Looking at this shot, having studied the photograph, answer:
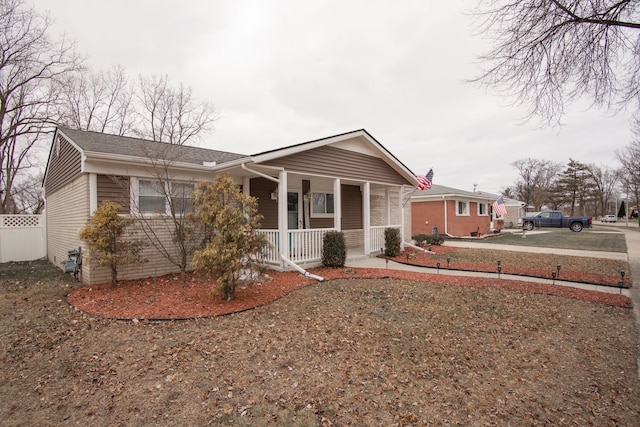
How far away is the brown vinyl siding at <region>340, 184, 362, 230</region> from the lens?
13.0 metres

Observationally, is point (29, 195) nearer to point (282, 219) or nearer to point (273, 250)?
point (273, 250)

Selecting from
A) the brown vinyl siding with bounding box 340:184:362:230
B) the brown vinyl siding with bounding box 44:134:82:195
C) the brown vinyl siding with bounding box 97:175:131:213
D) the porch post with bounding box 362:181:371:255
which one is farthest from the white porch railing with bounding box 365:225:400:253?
the brown vinyl siding with bounding box 44:134:82:195

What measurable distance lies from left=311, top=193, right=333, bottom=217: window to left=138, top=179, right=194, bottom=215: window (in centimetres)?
501

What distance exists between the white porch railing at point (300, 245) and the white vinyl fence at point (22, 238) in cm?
1078

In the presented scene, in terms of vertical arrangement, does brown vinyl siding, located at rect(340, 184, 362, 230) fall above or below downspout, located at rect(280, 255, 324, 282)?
above

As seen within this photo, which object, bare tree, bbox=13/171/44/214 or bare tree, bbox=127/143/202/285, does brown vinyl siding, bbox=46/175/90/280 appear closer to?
bare tree, bbox=127/143/202/285

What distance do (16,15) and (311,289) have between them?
17.1m

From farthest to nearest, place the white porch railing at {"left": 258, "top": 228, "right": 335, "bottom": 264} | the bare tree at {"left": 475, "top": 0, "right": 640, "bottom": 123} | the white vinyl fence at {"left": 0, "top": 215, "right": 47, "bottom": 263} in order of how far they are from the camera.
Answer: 1. the white vinyl fence at {"left": 0, "top": 215, "right": 47, "bottom": 263}
2. the white porch railing at {"left": 258, "top": 228, "right": 335, "bottom": 264}
3. the bare tree at {"left": 475, "top": 0, "right": 640, "bottom": 123}

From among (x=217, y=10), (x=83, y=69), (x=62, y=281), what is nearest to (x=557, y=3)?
(x=217, y=10)

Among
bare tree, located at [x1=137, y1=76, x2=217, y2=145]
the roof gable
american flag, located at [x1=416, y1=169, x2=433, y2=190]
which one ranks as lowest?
american flag, located at [x1=416, y1=169, x2=433, y2=190]

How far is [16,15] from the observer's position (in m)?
12.8

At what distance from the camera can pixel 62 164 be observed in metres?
9.35

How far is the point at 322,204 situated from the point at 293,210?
4.78 ft

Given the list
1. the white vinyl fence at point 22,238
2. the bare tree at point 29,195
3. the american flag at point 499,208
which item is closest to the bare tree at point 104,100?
the bare tree at point 29,195
